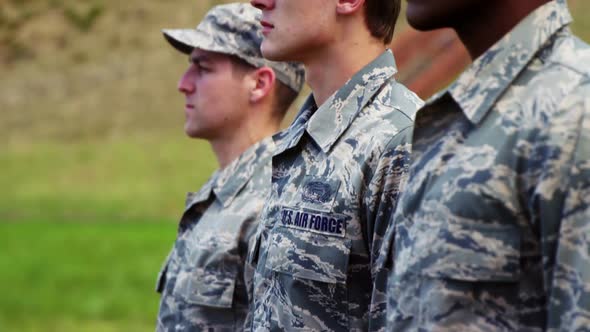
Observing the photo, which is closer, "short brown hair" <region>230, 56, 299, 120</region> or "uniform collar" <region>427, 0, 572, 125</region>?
"uniform collar" <region>427, 0, 572, 125</region>

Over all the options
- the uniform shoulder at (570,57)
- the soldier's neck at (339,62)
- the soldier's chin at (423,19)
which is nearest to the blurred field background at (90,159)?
the soldier's neck at (339,62)

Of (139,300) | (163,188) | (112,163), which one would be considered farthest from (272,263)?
(112,163)

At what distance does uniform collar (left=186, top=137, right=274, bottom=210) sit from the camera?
10.7 ft

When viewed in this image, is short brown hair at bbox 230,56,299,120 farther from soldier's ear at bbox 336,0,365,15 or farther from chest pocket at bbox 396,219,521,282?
chest pocket at bbox 396,219,521,282

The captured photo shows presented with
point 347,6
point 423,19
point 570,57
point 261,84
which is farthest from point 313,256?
point 261,84

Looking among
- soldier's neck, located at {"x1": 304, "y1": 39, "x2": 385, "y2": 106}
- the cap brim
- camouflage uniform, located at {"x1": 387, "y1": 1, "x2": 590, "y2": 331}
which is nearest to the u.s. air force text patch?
soldier's neck, located at {"x1": 304, "y1": 39, "x2": 385, "y2": 106}

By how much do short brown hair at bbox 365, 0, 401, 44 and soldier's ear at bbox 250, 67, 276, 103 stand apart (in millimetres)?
848

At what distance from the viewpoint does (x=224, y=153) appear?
3387 mm

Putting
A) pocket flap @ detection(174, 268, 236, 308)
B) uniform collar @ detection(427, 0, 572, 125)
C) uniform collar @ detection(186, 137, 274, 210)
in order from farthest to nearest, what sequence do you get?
1. uniform collar @ detection(186, 137, 274, 210)
2. pocket flap @ detection(174, 268, 236, 308)
3. uniform collar @ detection(427, 0, 572, 125)

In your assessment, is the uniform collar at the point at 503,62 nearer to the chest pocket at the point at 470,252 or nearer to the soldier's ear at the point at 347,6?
the chest pocket at the point at 470,252

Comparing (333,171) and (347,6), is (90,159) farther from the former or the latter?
(333,171)

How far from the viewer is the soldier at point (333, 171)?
229 centimetres

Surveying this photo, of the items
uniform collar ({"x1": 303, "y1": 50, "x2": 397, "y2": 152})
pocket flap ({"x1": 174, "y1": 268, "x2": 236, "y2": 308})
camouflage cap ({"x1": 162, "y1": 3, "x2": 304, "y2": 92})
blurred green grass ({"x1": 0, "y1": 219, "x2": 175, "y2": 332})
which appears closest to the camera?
uniform collar ({"x1": 303, "y1": 50, "x2": 397, "y2": 152})

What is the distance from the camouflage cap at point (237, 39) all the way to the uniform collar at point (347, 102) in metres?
0.91
